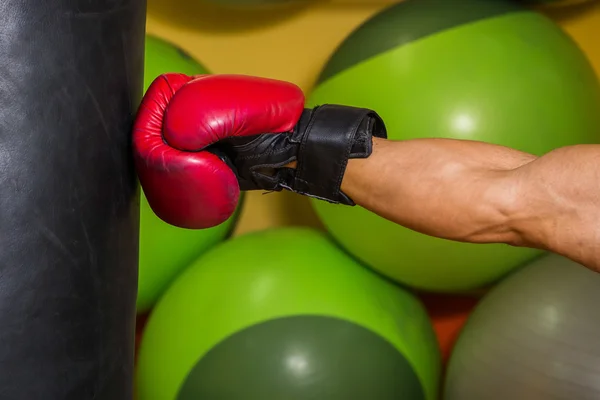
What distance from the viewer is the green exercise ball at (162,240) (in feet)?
4.32

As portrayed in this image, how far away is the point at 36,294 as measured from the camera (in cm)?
68

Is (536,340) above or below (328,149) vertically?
below

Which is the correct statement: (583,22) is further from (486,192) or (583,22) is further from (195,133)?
(195,133)

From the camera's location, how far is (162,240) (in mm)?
1353

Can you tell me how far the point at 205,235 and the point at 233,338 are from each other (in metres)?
0.31

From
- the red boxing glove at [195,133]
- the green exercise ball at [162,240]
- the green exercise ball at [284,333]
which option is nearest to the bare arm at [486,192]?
the red boxing glove at [195,133]

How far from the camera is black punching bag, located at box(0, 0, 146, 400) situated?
66cm

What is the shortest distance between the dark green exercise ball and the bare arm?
1.12 ft

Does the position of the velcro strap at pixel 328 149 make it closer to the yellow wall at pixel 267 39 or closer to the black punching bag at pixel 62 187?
the black punching bag at pixel 62 187

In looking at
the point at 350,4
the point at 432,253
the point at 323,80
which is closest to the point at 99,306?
the point at 432,253

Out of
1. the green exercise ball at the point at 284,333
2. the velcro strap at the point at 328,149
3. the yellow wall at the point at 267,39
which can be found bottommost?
the green exercise ball at the point at 284,333

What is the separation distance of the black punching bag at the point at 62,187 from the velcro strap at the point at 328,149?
0.21 meters

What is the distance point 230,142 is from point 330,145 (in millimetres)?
119

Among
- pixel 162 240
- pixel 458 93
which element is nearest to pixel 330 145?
pixel 458 93
